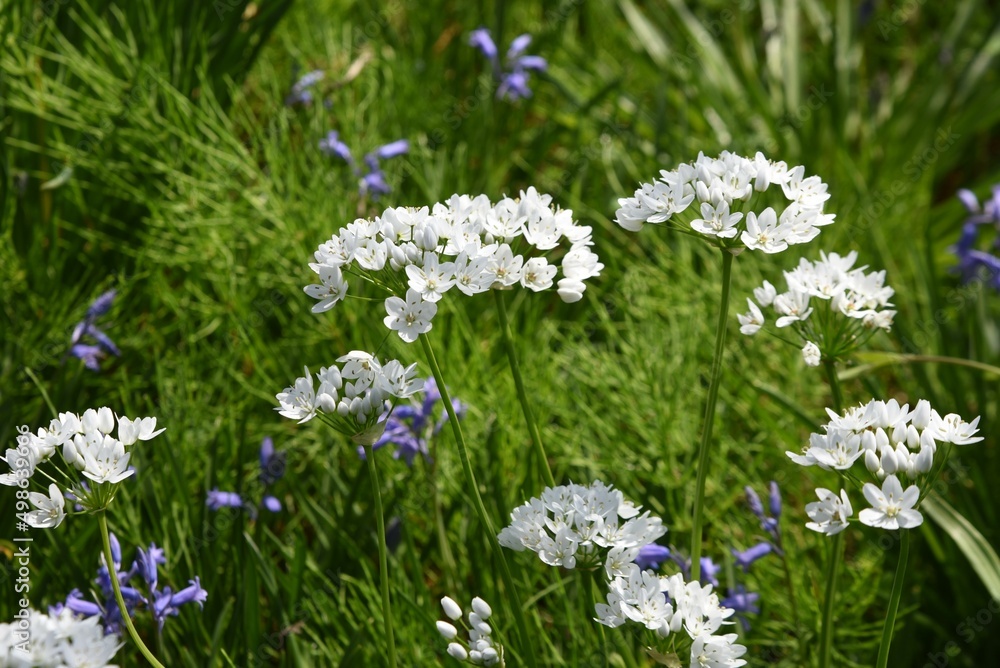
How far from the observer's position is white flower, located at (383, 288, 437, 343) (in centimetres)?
134

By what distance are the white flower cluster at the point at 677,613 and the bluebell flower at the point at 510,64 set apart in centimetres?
243

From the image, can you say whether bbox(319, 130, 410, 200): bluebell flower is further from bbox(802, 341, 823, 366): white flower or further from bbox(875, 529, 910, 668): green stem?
bbox(875, 529, 910, 668): green stem

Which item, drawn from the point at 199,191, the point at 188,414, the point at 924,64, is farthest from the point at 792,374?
the point at 924,64

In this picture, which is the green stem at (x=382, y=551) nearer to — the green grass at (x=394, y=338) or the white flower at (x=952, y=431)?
the green grass at (x=394, y=338)

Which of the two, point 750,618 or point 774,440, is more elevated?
point 774,440

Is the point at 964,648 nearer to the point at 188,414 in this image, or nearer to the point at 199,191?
the point at 188,414

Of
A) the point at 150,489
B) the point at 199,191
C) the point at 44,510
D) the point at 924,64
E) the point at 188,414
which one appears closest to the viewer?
the point at 44,510

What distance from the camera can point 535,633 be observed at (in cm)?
201

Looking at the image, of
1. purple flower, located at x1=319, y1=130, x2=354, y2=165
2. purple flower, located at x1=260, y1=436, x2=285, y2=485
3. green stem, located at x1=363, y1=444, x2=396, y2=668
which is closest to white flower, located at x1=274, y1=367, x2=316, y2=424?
green stem, located at x1=363, y1=444, x2=396, y2=668

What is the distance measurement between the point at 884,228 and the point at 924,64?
1.52 m

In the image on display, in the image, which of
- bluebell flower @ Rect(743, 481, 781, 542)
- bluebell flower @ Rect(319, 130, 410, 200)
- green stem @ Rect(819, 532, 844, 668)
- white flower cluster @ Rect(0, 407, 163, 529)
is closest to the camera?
white flower cluster @ Rect(0, 407, 163, 529)

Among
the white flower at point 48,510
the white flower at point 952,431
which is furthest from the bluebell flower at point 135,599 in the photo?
the white flower at point 952,431

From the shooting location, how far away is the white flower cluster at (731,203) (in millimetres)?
Result: 1441

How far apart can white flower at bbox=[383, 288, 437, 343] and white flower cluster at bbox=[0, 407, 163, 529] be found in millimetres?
372
